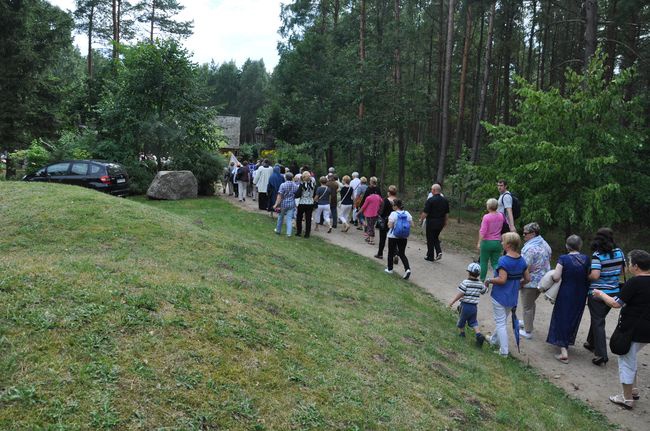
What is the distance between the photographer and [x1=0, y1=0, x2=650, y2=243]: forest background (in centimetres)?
1373

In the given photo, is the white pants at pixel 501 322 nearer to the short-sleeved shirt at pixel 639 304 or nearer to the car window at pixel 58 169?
the short-sleeved shirt at pixel 639 304

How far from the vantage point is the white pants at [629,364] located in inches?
221

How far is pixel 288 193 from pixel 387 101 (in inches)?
607

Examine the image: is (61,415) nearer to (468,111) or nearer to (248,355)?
(248,355)

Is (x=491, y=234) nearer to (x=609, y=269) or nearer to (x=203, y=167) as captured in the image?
(x=609, y=269)

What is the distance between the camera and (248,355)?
434cm

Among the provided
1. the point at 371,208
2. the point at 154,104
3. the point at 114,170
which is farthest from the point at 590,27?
the point at 154,104

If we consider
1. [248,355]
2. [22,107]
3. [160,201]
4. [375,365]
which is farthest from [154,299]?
[22,107]

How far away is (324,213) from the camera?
1566cm

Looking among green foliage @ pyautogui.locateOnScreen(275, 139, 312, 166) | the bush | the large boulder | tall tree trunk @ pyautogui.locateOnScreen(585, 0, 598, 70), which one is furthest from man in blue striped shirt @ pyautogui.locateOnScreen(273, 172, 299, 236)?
green foliage @ pyautogui.locateOnScreen(275, 139, 312, 166)

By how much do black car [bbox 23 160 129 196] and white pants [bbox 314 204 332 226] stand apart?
7271 millimetres

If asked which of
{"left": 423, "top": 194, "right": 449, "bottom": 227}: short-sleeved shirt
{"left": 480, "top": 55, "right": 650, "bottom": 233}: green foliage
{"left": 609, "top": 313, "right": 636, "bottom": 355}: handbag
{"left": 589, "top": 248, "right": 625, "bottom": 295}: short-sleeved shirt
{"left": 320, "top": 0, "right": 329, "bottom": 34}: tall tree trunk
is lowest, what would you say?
{"left": 609, "top": 313, "right": 636, "bottom": 355}: handbag

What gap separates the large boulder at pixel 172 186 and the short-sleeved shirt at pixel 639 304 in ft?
56.4

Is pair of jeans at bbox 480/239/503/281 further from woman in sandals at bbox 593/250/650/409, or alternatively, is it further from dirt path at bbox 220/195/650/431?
woman in sandals at bbox 593/250/650/409
